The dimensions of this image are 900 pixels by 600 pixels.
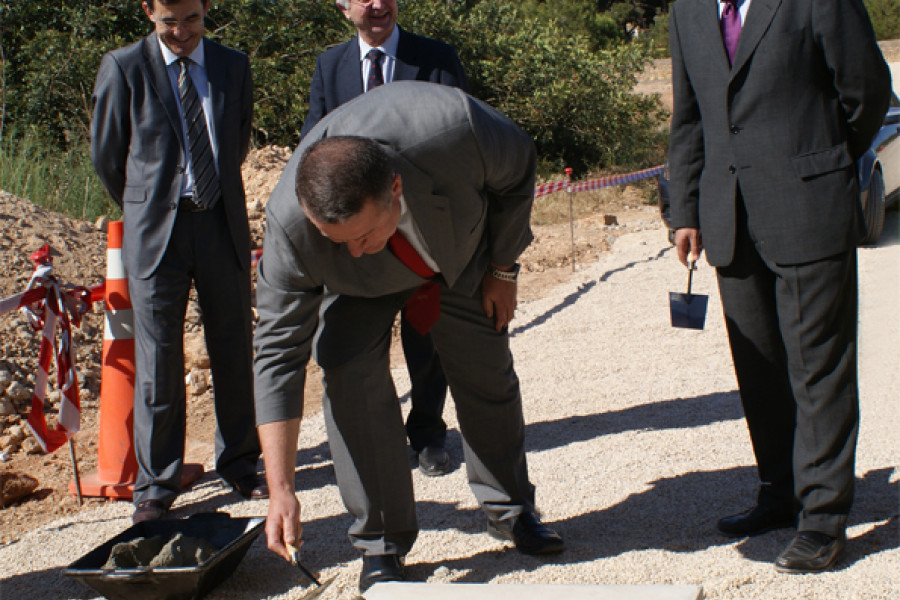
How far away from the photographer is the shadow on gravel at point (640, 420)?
509 cm

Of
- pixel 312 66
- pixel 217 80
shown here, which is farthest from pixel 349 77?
pixel 312 66

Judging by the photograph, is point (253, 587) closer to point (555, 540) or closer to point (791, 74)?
point (555, 540)

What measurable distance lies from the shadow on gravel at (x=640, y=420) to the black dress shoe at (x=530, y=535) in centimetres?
125

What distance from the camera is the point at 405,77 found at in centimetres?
490

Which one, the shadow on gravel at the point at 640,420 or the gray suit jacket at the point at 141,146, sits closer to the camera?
the gray suit jacket at the point at 141,146

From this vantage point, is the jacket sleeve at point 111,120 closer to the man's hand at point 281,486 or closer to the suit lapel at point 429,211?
the suit lapel at point 429,211

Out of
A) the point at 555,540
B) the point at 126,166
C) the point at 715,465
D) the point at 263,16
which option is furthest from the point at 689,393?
the point at 263,16

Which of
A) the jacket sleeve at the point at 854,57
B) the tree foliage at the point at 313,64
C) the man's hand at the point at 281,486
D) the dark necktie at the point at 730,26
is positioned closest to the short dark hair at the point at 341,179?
the man's hand at the point at 281,486

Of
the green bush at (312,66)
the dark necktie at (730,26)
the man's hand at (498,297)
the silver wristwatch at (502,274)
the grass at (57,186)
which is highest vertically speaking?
the green bush at (312,66)

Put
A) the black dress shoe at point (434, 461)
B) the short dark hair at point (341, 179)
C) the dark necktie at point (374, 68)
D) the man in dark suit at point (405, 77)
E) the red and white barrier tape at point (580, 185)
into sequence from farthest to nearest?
the red and white barrier tape at point (580, 185) < the dark necktie at point (374, 68) < the man in dark suit at point (405, 77) < the black dress shoe at point (434, 461) < the short dark hair at point (341, 179)

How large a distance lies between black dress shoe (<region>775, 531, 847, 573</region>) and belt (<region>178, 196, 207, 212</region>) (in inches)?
115

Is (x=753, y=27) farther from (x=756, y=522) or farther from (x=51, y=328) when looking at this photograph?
(x=51, y=328)

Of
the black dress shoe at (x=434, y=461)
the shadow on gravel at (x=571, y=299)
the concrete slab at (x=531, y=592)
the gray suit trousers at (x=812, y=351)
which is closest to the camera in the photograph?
the concrete slab at (x=531, y=592)

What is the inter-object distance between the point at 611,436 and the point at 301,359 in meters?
2.58
